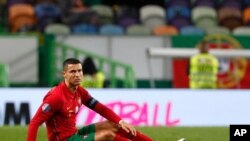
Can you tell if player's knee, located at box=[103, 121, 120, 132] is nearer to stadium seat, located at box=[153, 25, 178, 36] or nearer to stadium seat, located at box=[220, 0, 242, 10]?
stadium seat, located at box=[153, 25, 178, 36]

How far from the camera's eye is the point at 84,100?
32.0 feet

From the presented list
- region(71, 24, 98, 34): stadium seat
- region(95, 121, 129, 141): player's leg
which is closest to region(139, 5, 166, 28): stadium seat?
region(71, 24, 98, 34): stadium seat

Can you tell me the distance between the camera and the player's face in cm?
919

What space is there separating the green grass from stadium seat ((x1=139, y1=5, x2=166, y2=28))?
8.95m

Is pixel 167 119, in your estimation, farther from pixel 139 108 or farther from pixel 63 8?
pixel 63 8

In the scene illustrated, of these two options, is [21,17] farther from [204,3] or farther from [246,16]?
[246,16]

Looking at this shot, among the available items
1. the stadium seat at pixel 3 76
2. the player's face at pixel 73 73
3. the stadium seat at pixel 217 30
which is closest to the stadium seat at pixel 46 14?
the stadium seat at pixel 3 76

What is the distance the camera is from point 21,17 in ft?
72.3

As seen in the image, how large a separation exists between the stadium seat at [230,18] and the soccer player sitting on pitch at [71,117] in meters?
13.9

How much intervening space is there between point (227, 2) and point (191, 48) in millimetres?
2826

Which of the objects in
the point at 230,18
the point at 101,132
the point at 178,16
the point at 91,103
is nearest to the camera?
the point at 101,132

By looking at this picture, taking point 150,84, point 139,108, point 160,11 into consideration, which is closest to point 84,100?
point 139,108

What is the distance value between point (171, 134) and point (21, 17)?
985cm

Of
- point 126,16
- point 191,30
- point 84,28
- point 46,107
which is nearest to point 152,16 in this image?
point 126,16
